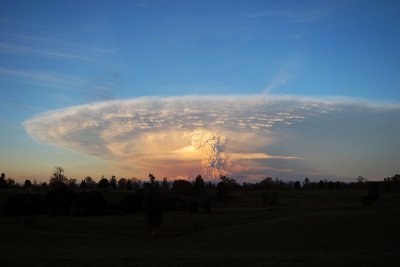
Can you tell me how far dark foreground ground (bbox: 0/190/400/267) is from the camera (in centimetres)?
2295

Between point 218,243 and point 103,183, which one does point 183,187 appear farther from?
point 218,243

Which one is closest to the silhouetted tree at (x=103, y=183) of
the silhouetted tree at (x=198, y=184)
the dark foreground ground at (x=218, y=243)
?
the silhouetted tree at (x=198, y=184)

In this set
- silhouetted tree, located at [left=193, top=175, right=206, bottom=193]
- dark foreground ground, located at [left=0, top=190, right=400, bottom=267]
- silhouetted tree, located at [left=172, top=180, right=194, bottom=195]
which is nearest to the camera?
dark foreground ground, located at [left=0, top=190, right=400, bottom=267]

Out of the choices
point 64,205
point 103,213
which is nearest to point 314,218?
point 103,213

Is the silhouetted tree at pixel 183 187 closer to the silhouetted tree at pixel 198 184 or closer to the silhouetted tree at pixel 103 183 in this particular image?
the silhouetted tree at pixel 198 184

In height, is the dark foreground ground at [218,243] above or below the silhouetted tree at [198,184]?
below

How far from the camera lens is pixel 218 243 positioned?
131 ft

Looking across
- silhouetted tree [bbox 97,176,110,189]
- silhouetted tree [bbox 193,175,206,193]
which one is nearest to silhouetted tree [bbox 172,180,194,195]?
silhouetted tree [bbox 193,175,206,193]

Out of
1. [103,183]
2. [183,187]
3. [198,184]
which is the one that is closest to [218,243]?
[183,187]

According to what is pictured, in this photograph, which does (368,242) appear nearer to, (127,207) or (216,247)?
(216,247)

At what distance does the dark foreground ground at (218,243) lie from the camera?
75.3 feet

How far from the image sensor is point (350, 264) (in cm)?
2203

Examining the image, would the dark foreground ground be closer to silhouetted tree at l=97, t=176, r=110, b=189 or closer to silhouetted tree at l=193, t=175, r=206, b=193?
silhouetted tree at l=193, t=175, r=206, b=193

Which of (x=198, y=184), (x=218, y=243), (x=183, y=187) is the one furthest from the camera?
(x=198, y=184)
